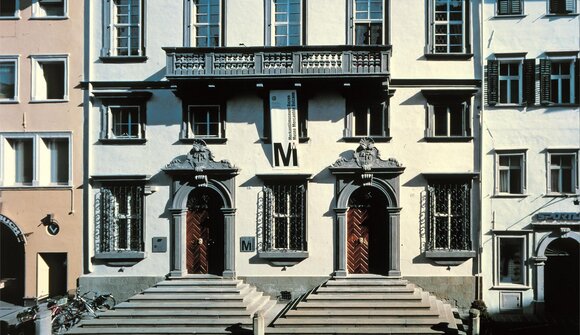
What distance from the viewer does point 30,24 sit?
62.5ft

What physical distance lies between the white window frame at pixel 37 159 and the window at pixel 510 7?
16.1m

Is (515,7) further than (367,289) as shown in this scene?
Yes

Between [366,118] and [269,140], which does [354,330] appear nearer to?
[269,140]

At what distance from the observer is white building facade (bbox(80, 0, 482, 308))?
18.4 metres

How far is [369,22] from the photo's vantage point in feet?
61.9

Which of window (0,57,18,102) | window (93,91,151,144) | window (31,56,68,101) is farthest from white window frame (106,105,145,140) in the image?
window (0,57,18,102)

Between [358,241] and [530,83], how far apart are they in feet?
26.9

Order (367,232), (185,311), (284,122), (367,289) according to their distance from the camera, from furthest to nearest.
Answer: (367,232)
(284,122)
(367,289)
(185,311)

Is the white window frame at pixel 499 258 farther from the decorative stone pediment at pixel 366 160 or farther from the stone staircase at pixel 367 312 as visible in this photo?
the decorative stone pediment at pixel 366 160

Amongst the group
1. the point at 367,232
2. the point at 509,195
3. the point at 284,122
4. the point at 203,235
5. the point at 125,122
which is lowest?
the point at 203,235

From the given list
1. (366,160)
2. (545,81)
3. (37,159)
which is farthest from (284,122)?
(545,81)

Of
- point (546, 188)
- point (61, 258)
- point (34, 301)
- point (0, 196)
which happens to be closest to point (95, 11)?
point (0, 196)

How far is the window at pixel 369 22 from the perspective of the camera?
18.9m

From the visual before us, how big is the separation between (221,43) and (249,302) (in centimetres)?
923
